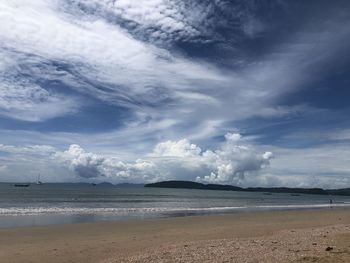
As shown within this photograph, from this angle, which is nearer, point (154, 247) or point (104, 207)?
point (154, 247)

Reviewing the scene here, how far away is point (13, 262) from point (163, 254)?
5030mm

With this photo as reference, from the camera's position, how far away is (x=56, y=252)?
1545 cm

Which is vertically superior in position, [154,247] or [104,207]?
[104,207]

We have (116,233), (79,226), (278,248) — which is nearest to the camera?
(278,248)

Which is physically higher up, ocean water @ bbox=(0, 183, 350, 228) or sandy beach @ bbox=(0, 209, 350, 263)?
ocean water @ bbox=(0, 183, 350, 228)

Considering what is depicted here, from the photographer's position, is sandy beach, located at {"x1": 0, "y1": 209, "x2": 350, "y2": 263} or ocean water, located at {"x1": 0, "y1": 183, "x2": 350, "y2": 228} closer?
sandy beach, located at {"x1": 0, "y1": 209, "x2": 350, "y2": 263}

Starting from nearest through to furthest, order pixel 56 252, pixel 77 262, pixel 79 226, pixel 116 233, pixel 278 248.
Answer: pixel 77 262 < pixel 278 248 < pixel 56 252 < pixel 116 233 < pixel 79 226

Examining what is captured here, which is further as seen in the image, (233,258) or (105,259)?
(105,259)

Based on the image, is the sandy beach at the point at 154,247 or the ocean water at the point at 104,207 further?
the ocean water at the point at 104,207

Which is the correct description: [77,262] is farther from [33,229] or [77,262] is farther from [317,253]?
[33,229]

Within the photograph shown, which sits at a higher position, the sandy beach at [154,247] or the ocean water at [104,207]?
the ocean water at [104,207]

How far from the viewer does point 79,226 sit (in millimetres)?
25297

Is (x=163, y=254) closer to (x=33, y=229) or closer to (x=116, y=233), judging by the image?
(x=116, y=233)


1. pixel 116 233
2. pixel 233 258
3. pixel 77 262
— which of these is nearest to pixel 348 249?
pixel 233 258
